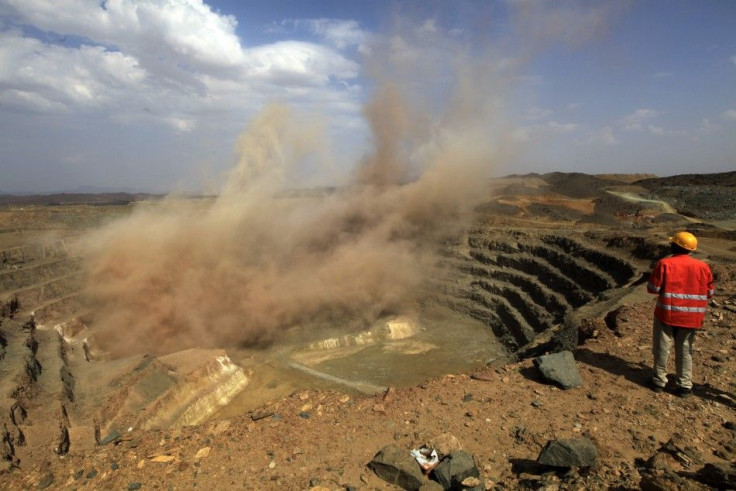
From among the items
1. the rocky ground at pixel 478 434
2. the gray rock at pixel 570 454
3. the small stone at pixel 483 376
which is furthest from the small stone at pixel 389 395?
the gray rock at pixel 570 454

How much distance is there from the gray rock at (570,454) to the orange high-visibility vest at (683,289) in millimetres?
2484

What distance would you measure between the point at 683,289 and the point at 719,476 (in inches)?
106

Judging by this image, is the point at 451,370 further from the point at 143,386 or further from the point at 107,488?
the point at 107,488

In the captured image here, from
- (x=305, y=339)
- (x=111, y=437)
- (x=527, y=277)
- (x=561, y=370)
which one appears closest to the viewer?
(x=561, y=370)

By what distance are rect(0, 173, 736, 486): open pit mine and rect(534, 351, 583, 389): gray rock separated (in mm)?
3359

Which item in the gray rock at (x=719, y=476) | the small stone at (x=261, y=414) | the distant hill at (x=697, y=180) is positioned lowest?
the small stone at (x=261, y=414)

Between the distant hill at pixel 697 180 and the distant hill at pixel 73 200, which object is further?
the distant hill at pixel 73 200

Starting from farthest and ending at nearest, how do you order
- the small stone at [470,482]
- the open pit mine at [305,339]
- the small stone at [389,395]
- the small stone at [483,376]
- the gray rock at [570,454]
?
the open pit mine at [305,339]
the small stone at [483,376]
the small stone at [389,395]
the small stone at [470,482]
the gray rock at [570,454]

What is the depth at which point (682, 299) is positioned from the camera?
5574mm

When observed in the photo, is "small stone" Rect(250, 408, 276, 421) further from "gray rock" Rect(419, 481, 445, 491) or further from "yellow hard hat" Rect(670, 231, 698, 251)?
"yellow hard hat" Rect(670, 231, 698, 251)

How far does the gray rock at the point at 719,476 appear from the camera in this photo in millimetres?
3574

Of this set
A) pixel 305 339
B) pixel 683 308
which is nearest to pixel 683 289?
pixel 683 308

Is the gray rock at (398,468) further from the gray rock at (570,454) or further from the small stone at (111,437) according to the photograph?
the small stone at (111,437)

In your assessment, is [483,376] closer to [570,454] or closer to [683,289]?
[570,454]
